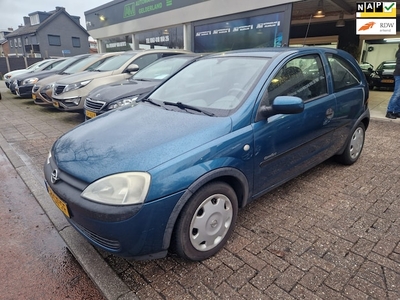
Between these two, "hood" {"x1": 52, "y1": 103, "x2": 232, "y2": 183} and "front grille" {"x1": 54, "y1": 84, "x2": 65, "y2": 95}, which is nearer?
"hood" {"x1": 52, "y1": 103, "x2": 232, "y2": 183}

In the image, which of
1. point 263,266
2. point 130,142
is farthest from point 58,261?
point 263,266

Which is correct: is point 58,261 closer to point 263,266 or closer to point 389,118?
point 263,266

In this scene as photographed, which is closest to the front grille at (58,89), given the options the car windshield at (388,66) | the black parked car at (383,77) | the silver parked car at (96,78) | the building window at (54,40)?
the silver parked car at (96,78)

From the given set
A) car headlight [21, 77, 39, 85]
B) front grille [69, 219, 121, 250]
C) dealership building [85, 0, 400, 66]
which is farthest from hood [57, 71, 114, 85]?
front grille [69, 219, 121, 250]

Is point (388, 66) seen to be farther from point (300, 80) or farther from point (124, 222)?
point (124, 222)

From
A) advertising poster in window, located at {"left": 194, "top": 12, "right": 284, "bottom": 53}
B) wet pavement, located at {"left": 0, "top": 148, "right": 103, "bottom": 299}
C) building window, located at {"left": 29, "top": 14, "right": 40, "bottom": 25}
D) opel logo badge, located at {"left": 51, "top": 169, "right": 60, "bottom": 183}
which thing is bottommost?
wet pavement, located at {"left": 0, "top": 148, "right": 103, "bottom": 299}

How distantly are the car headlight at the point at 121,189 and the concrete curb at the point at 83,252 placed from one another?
27.2 inches

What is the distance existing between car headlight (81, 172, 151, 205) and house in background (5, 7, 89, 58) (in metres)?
40.6

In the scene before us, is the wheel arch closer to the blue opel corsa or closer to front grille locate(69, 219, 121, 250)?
the blue opel corsa

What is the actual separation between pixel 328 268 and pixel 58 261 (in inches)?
86.2

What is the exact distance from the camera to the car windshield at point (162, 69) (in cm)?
580

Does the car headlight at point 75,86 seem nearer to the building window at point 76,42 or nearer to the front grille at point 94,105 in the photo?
the front grille at point 94,105

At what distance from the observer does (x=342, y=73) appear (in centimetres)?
344

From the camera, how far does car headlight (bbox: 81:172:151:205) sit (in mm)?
1729
